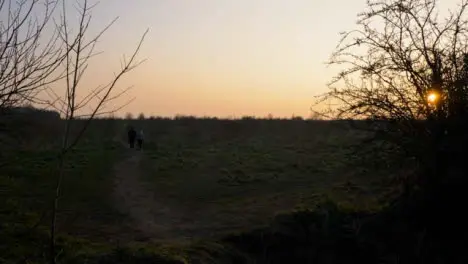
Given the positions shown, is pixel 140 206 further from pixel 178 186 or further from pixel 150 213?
pixel 178 186

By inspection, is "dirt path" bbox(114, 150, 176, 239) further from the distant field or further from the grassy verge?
the grassy verge

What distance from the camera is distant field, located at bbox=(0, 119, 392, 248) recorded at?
1431 centimetres

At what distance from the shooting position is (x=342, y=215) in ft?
42.4

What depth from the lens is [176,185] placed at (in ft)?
74.1

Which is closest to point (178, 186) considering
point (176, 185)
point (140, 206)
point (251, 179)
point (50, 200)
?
point (176, 185)

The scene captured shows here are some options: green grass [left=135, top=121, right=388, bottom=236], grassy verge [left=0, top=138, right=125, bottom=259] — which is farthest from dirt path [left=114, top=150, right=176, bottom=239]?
green grass [left=135, top=121, right=388, bottom=236]

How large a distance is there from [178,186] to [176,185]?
0.30 m

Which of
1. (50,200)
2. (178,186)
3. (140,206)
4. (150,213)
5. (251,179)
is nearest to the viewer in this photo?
(150,213)

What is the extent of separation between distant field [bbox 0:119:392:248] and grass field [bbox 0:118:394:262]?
0.03 metres

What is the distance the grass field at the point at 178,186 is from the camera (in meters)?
14.0

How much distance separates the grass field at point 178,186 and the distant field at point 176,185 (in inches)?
1.3

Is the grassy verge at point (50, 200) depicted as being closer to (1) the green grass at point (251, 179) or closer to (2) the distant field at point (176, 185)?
(2) the distant field at point (176, 185)

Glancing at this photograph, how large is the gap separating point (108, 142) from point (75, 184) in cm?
2018

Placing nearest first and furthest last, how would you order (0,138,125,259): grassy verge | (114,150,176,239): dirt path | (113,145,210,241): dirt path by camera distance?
(0,138,125,259): grassy verge → (113,145,210,241): dirt path → (114,150,176,239): dirt path
